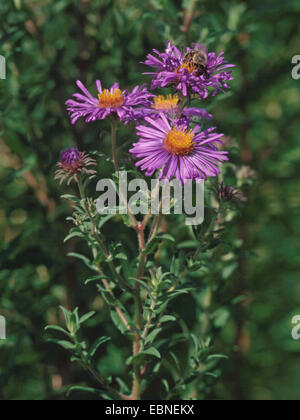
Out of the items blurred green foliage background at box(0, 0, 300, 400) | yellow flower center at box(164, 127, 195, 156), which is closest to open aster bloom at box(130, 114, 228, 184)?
yellow flower center at box(164, 127, 195, 156)

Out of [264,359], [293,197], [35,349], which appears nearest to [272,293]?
[264,359]

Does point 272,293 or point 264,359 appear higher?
point 272,293

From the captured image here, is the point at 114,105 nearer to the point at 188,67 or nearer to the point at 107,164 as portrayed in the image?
the point at 188,67

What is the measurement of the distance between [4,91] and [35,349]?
55 centimetres

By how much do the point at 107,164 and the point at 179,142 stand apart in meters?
0.38

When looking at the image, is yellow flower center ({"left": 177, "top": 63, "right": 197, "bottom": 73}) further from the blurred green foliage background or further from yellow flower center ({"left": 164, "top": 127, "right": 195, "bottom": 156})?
the blurred green foliage background

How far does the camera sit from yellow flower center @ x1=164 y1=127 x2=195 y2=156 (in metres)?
0.56

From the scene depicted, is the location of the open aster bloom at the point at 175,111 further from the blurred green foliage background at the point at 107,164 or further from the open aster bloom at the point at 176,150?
the blurred green foliage background at the point at 107,164

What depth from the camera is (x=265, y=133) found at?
4.34 feet

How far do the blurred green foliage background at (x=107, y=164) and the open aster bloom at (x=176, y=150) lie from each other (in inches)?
8.3

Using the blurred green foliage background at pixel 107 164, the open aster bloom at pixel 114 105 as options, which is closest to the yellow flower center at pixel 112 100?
the open aster bloom at pixel 114 105

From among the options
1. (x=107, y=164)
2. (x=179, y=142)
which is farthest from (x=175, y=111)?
(x=107, y=164)

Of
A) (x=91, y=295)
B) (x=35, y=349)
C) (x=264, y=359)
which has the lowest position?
(x=264, y=359)
